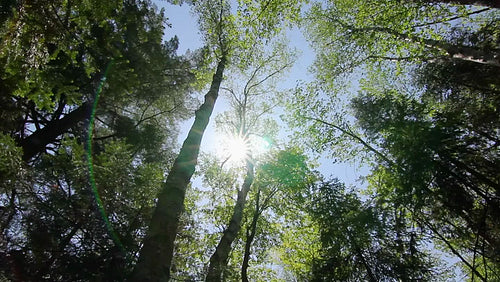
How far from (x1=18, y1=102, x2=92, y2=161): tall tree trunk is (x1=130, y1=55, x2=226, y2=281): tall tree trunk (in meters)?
7.88

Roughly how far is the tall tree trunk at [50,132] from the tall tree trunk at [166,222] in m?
7.88

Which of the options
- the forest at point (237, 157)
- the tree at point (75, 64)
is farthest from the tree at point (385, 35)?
the tree at point (75, 64)

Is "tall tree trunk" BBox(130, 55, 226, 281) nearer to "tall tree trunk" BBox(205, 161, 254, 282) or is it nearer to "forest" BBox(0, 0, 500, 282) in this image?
"forest" BBox(0, 0, 500, 282)

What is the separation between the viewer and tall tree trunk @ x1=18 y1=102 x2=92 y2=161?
10484 millimetres

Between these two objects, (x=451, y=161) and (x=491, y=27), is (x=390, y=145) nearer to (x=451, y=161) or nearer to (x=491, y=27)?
(x=451, y=161)

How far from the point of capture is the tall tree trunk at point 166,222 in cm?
320

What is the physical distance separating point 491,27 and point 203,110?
823 centimetres

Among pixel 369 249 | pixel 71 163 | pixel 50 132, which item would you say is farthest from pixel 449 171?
pixel 50 132

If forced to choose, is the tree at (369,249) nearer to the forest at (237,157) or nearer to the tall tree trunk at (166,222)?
the forest at (237,157)

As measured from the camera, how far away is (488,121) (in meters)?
6.88

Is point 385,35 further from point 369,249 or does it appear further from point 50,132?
point 50,132

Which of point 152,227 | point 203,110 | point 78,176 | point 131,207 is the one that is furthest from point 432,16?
point 78,176

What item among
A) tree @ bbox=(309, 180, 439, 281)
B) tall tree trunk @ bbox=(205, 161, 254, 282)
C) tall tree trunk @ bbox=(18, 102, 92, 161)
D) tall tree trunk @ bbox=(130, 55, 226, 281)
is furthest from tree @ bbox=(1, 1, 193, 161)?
tree @ bbox=(309, 180, 439, 281)

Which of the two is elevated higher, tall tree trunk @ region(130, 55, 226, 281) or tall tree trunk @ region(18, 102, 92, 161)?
tall tree trunk @ region(18, 102, 92, 161)
